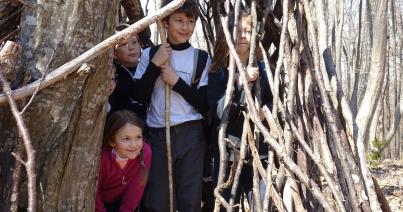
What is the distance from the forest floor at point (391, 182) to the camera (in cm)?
563

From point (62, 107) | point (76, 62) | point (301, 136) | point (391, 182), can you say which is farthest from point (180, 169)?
point (391, 182)

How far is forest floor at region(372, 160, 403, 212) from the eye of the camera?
5.63 meters

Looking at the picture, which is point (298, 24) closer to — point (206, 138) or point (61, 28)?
point (206, 138)

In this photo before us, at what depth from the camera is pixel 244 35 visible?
9.05ft

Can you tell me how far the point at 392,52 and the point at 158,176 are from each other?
1438cm

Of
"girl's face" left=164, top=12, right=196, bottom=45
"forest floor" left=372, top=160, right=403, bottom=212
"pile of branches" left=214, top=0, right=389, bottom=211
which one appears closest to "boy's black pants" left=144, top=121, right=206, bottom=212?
"pile of branches" left=214, top=0, right=389, bottom=211

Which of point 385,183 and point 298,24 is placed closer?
point 298,24

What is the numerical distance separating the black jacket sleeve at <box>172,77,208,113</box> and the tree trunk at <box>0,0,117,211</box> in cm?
71

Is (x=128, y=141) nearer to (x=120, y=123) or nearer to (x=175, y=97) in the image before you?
(x=120, y=123)

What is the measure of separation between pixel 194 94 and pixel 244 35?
1.31 feet

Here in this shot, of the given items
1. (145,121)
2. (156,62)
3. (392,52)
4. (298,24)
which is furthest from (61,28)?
(392,52)

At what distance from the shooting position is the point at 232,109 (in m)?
2.71

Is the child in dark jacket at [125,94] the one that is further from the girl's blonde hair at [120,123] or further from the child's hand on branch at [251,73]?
the child's hand on branch at [251,73]

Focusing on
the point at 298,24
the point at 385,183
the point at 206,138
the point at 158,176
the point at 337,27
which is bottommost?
the point at 385,183
